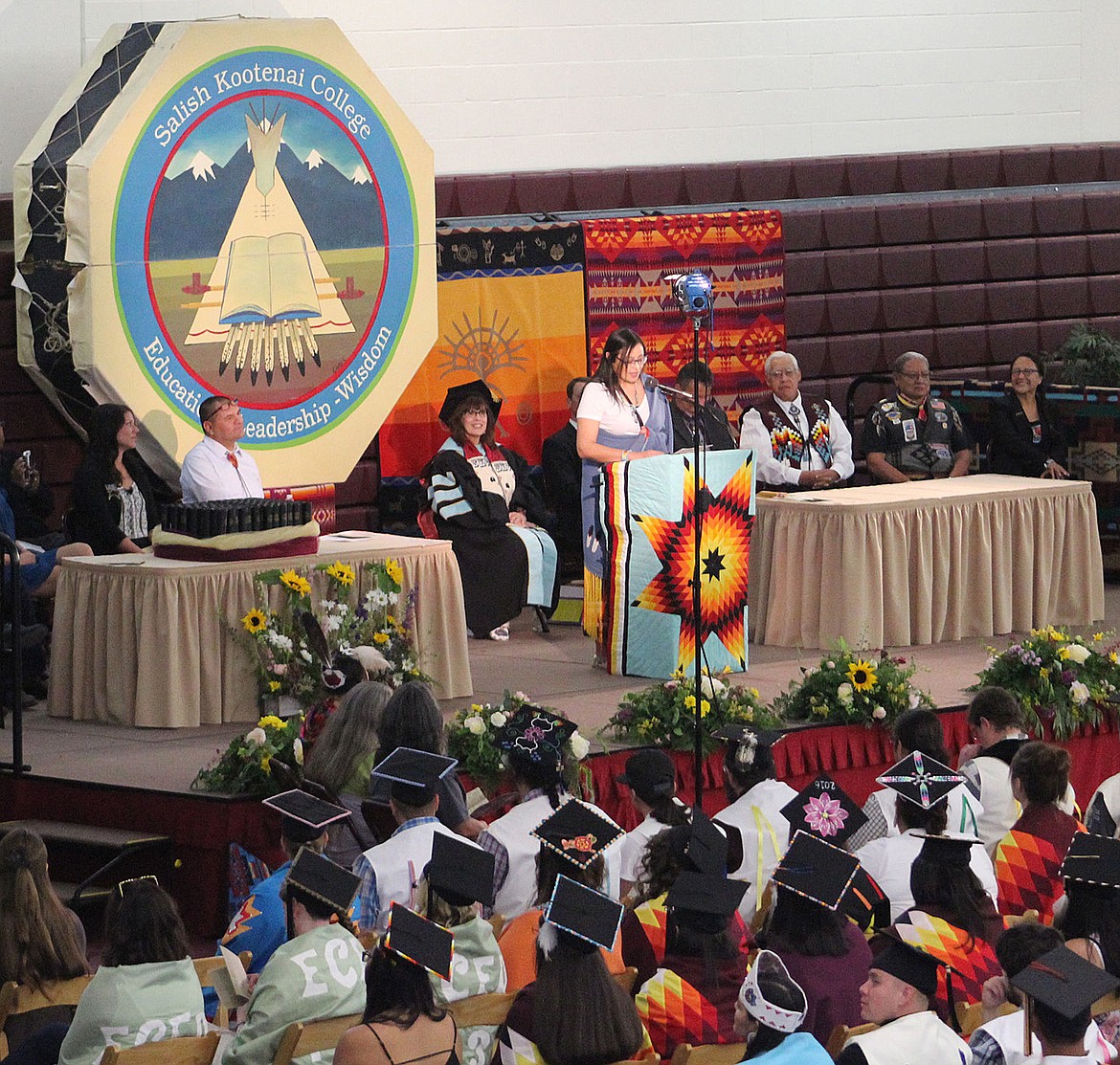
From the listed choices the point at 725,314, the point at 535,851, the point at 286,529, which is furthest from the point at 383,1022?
the point at 725,314

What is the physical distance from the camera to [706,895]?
3.78 meters

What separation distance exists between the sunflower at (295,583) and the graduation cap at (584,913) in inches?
133

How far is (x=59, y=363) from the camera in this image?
27.0 feet

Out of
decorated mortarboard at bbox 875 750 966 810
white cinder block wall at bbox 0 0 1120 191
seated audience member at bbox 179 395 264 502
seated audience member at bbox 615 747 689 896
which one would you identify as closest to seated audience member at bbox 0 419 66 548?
seated audience member at bbox 179 395 264 502

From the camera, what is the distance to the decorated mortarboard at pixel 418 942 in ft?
10.7

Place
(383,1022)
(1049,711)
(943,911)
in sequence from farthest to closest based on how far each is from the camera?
1. (1049,711)
2. (943,911)
3. (383,1022)

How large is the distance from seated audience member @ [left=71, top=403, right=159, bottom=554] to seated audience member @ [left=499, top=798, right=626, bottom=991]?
391 centimetres

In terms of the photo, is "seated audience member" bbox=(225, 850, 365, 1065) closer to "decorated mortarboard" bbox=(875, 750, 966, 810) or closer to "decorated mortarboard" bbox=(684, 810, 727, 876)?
"decorated mortarboard" bbox=(684, 810, 727, 876)

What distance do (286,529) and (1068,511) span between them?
3464mm

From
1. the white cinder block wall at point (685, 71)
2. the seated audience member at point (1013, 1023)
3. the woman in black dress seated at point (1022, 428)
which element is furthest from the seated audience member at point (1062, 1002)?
the woman in black dress seated at point (1022, 428)

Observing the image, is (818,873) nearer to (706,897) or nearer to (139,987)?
(706,897)

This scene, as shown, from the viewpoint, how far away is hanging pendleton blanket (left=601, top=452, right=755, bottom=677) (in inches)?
295

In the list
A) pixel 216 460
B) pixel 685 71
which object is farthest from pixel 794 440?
pixel 216 460

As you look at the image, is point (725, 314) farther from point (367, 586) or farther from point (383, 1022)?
point (383, 1022)
